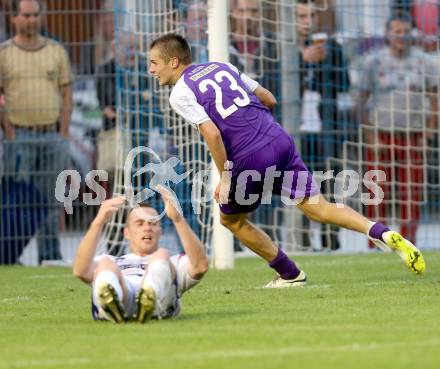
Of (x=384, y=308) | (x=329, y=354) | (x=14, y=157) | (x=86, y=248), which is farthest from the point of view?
(x=14, y=157)

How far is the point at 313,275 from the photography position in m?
11.9

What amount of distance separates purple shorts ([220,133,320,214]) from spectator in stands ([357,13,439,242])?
5.70 m

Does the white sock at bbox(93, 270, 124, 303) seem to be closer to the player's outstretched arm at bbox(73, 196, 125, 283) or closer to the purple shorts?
the player's outstretched arm at bbox(73, 196, 125, 283)

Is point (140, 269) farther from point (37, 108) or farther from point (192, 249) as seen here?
point (37, 108)

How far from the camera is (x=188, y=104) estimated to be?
32.0 ft

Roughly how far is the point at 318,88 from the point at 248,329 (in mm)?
8509

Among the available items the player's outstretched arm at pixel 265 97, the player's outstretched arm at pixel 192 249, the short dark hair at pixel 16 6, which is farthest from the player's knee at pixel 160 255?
the short dark hair at pixel 16 6

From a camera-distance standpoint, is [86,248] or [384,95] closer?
[86,248]

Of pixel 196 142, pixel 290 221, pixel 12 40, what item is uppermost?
pixel 12 40

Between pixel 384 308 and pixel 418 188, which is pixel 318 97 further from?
pixel 384 308

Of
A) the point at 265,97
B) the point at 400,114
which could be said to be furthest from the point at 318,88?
the point at 265,97

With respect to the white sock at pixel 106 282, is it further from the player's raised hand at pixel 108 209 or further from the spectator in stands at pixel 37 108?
the spectator in stands at pixel 37 108

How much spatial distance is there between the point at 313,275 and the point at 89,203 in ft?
13.1

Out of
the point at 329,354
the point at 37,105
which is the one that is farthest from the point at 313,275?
the point at 329,354
